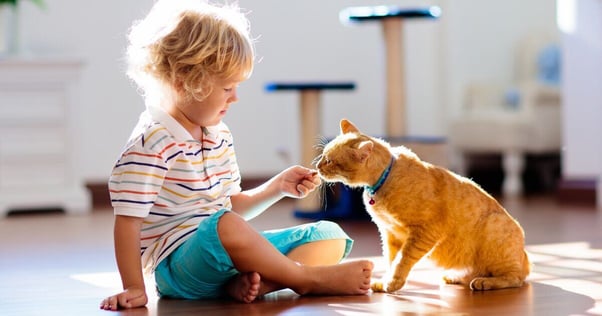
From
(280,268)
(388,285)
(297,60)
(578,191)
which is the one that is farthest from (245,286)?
(297,60)

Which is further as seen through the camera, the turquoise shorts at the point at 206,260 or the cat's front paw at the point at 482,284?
the cat's front paw at the point at 482,284

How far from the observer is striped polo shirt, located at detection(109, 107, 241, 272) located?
1.87 meters

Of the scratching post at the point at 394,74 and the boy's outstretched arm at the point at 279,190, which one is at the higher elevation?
the scratching post at the point at 394,74

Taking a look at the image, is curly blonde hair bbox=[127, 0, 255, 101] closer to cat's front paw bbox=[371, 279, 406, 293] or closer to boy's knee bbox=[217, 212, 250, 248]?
boy's knee bbox=[217, 212, 250, 248]

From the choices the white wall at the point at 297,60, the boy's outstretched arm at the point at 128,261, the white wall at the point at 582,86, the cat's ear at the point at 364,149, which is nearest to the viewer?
the boy's outstretched arm at the point at 128,261

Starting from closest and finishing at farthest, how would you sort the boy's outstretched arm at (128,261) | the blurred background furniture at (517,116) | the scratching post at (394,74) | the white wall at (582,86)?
the boy's outstretched arm at (128,261)
the scratching post at (394,74)
the white wall at (582,86)
the blurred background furniture at (517,116)

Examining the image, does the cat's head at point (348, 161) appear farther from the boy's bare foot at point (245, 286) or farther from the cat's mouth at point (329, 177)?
the boy's bare foot at point (245, 286)

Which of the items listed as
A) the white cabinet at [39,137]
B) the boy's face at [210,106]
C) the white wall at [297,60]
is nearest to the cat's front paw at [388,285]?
the boy's face at [210,106]

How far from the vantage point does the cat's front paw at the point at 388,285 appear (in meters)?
2.04

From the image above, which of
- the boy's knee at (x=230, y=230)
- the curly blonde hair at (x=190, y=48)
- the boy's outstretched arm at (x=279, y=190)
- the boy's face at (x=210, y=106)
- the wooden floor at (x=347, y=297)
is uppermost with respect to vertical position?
the curly blonde hair at (x=190, y=48)

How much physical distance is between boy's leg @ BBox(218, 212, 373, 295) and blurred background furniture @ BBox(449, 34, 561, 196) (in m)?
3.23

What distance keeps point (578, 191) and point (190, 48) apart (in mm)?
3098

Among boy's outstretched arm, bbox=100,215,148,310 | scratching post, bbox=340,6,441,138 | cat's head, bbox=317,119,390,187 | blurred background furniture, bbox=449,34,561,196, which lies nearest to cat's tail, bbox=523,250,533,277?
cat's head, bbox=317,119,390,187

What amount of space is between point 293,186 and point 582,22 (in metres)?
2.89
